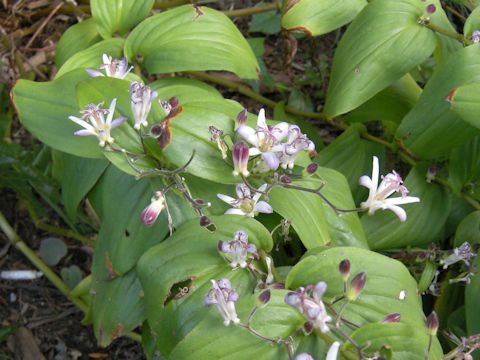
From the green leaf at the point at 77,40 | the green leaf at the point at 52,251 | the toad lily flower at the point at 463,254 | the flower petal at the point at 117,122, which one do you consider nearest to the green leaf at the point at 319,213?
the toad lily flower at the point at 463,254

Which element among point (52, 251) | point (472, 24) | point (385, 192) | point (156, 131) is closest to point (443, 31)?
point (472, 24)

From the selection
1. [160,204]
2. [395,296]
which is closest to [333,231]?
[395,296]

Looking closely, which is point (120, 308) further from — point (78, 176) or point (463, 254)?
point (463, 254)

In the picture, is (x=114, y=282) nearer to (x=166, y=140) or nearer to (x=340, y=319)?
(x=166, y=140)

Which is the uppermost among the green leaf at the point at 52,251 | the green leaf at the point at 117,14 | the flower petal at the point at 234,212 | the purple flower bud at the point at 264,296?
the green leaf at the point at 117,14

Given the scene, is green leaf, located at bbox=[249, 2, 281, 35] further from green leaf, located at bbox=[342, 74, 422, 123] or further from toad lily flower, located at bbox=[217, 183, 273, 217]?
toad lily flower, located at bbox=[217, 183, 273, 217]

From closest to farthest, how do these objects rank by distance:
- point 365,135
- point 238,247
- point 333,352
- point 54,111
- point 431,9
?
point 333,352 → point 238,247 → point 54,111 → point 431,9 → point 365,135

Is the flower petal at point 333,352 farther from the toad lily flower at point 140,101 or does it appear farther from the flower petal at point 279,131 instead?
the toad lily flower at point 140,101

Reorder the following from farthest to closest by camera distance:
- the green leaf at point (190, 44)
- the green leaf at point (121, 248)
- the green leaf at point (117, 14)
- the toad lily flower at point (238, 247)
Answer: the green leaf at point (117, 14)
the green leaf at point (190, 44)
the green leaf at point (121, 248)
the toad lily flower at point (238, 247)
